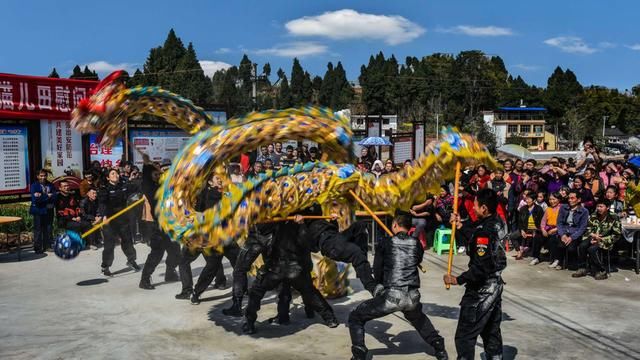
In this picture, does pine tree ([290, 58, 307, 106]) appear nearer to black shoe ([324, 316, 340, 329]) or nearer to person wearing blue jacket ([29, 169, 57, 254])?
person wearing blue jacket ([29, 169, 57, 254])

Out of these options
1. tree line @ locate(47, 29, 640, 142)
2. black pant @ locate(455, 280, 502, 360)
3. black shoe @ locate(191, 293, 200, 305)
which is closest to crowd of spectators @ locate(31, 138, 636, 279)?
black shoe @ locate(191, 293, 200, 305)

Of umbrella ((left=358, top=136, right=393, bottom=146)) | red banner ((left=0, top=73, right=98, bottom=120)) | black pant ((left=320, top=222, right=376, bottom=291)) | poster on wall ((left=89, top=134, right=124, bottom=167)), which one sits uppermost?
red banner ((left=0, top=73, right=98, bottom=120))

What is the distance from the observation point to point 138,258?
1162cm

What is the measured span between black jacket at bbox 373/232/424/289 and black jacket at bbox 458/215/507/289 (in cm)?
50

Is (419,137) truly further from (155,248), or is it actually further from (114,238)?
(155,248)

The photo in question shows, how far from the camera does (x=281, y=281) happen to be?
703cm

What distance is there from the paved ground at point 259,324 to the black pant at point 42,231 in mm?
1910

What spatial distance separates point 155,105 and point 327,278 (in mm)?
3416

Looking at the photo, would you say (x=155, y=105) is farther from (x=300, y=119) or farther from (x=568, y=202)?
(x=568, y=202)

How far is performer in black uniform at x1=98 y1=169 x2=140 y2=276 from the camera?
10.1 metres

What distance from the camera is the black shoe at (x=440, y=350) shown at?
5859 millimetres

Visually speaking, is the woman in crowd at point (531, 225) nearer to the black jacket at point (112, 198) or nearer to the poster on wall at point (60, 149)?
the black jacket at point (112, 198)

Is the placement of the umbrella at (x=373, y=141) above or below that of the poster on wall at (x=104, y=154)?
above

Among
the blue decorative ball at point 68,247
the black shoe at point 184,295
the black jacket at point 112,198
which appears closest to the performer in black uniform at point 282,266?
the black shoe at point 184,295
